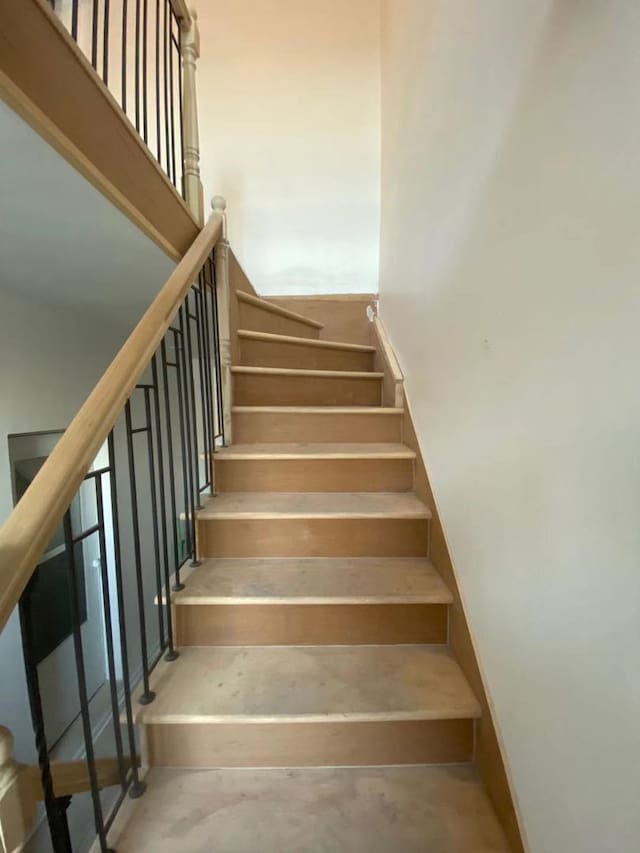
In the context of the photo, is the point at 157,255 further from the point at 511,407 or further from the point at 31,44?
the point at 511,407

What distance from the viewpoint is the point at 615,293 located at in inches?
23.1

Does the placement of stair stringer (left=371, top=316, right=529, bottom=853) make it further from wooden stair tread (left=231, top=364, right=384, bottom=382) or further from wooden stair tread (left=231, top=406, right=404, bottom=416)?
wooden stair tread (left=231, top=364, right=384, bottom=382)

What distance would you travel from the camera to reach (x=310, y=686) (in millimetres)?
1077

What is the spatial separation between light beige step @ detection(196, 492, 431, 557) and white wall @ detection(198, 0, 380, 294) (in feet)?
6.77

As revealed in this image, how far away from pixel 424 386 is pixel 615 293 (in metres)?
1.04

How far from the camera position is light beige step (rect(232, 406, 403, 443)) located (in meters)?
1.89

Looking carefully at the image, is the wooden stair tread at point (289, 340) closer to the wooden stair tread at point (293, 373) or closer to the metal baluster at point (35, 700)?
the wooden stair tread at point (293, 373)

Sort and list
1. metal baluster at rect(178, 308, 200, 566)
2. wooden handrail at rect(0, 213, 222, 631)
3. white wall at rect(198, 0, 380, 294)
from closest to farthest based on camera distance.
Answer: wooden handrail at rect(0, 213, 222, 631)
metal baluster at rect(178, 308, 200, 566)
white wall at rect(198, 0, 380, 294)

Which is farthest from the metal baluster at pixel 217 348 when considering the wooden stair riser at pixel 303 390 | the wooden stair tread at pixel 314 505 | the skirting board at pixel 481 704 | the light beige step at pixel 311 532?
the skirting board at pixel 481 704

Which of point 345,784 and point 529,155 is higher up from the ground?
point 529,155

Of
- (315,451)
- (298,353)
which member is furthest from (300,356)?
(315,451)

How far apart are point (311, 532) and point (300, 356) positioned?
119 centimetres

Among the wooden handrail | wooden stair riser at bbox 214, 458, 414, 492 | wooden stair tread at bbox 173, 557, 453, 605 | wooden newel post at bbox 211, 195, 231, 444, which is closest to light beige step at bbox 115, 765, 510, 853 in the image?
wooden stair tread at bbox 173, 557, 453, 605

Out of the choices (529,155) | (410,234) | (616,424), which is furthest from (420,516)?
(410,234)
